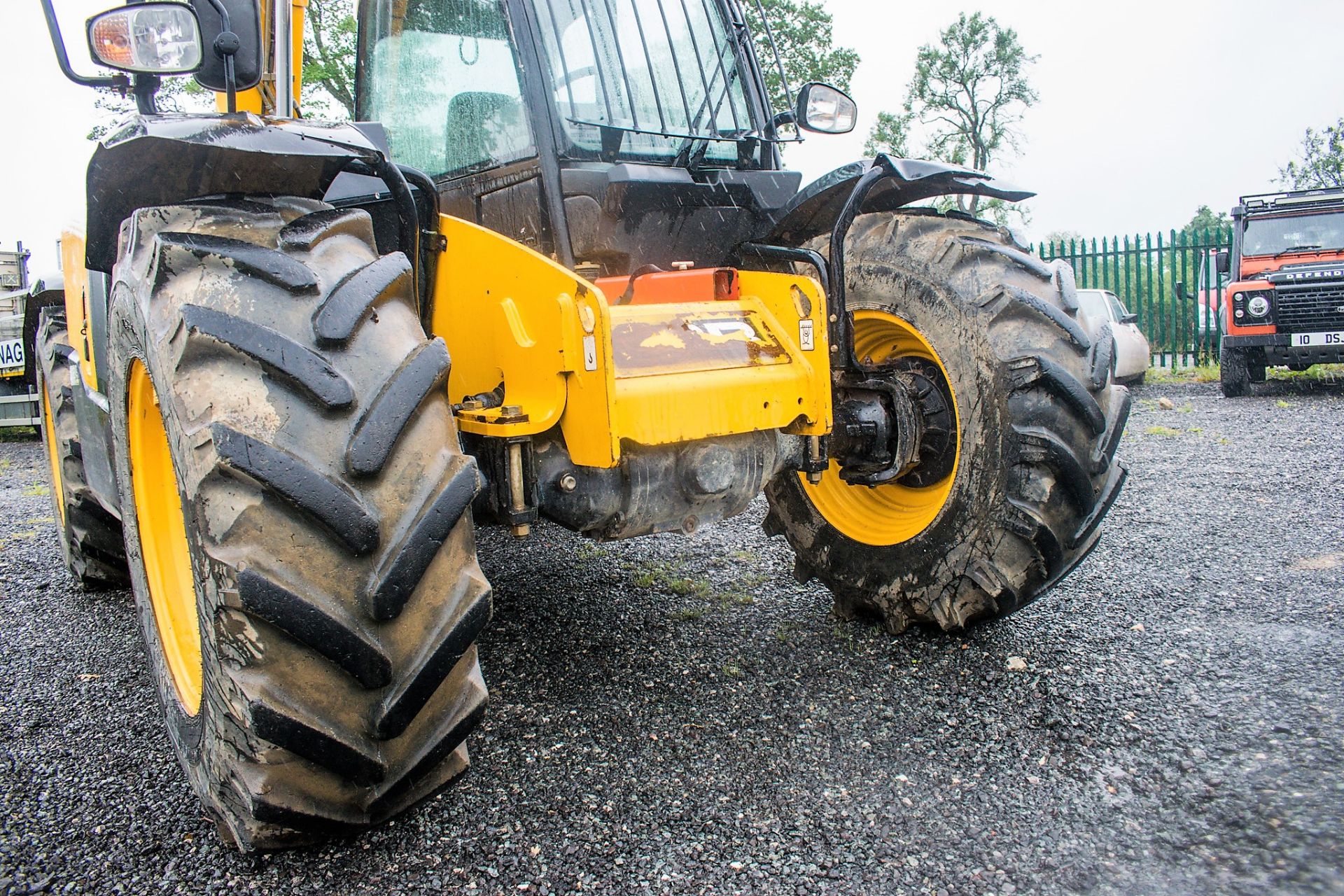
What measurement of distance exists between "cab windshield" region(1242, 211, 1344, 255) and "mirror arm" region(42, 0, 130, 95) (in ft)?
41.1

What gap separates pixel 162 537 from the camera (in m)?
2.58

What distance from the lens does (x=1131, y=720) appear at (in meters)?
2.56

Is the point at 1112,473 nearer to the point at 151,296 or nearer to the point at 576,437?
the point at 576,437

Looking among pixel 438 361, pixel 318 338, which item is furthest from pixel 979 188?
pixel 318 338

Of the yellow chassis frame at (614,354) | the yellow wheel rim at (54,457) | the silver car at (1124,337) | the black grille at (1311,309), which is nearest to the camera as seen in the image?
the yellow chassis frame at (614,354)

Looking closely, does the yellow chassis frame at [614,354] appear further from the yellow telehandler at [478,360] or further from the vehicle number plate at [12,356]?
the vehicle number plate at [12,356]

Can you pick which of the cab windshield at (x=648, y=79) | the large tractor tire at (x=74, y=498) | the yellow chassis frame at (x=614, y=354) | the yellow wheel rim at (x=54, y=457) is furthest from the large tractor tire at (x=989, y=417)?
the yellow wheel rim at (x=54, y=457)

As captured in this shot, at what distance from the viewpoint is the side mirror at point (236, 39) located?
242 centimetres

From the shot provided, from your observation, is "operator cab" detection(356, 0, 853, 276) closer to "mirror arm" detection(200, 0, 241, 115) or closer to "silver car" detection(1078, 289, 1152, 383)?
"mirror arm" detection(200, 0, 241, 115)

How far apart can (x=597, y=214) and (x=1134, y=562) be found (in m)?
2.86

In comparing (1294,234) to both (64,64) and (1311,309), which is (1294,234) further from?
(64,64)

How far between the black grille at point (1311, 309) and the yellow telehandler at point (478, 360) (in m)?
9.59

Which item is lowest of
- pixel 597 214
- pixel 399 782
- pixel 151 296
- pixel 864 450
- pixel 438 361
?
pixel 399 782

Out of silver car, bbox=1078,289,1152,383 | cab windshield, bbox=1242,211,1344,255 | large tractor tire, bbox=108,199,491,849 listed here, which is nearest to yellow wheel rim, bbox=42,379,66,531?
large tractor tire, bbox=108,199,491,849
